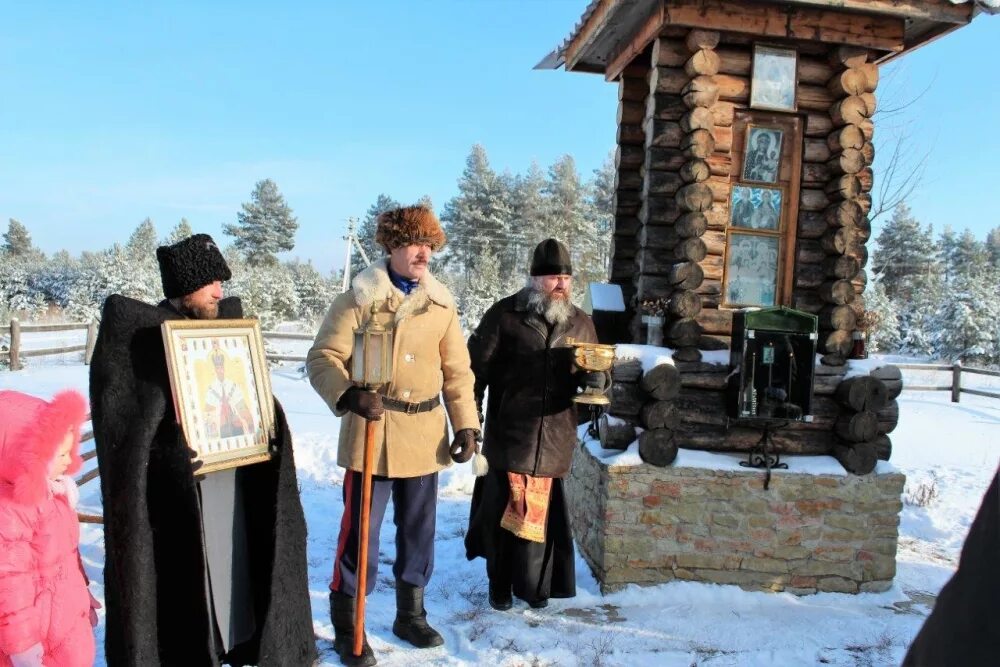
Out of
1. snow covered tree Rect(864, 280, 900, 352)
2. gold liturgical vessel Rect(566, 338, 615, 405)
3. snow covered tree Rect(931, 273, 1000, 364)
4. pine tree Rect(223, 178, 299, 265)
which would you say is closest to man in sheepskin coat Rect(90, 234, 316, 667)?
gold liturgical vessel Rect(566, 338, 615, 405)

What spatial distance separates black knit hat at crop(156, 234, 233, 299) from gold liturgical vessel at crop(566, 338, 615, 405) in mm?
2299

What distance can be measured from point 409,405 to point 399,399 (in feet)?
0.21

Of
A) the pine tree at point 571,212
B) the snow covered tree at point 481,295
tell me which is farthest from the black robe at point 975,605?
the pine tree at point 571,212

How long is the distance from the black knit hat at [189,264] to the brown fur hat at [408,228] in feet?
3.32

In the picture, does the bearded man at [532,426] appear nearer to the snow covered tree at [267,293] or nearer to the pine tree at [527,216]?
the snow covered tree at [267,293]

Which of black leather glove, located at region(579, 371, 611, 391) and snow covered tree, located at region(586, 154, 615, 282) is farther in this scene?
snow covered tree, located at region(586, 154, 615, 282)

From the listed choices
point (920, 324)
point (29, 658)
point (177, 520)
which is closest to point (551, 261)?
point (177, 520)

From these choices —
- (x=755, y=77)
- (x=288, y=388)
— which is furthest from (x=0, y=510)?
(x=288, y=388)

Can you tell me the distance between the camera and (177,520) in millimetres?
2812

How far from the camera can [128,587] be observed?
8.98 ft

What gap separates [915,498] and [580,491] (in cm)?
443

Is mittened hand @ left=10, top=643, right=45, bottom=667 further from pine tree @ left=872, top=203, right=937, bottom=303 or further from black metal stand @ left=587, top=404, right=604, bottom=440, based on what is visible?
pine tree @ left=872, top=203, right=937, bottom=303

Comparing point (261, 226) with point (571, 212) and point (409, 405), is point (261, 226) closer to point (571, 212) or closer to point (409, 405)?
point (571, 212)

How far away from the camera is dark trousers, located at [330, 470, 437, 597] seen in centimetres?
381
